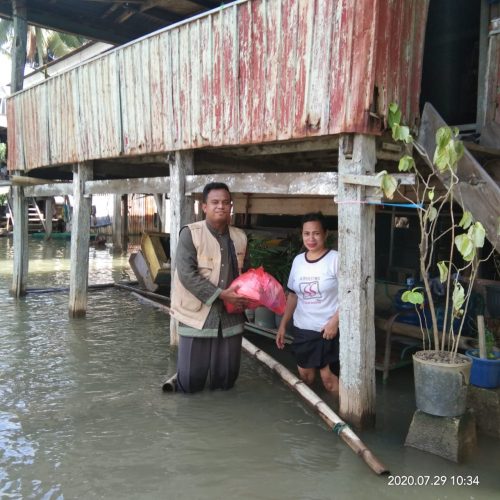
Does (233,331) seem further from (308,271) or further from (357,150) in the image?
(357,150)

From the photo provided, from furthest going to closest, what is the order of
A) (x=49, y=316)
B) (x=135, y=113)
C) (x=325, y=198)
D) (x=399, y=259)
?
(x=49, y=316) → (x=399, y=259) → (x=325, y=198) → (x=135, y=113)

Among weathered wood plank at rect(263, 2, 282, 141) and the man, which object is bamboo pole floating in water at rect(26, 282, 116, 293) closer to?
the man

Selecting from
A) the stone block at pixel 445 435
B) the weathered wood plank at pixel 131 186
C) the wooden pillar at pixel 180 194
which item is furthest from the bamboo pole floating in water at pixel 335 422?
→ the weathered wood plank at pixel 131 186

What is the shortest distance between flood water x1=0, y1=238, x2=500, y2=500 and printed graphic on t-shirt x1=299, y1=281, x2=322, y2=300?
1.10 meters

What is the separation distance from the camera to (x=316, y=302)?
450cm

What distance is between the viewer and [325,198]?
23.8ft

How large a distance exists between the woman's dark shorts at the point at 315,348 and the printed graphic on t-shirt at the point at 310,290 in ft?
1.06

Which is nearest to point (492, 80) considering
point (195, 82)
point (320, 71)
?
→ point (320, 71)

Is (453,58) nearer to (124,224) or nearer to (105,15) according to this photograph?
(105,15)

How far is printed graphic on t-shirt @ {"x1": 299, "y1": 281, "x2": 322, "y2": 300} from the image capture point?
175 inches

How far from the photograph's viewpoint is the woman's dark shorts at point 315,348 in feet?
14.8

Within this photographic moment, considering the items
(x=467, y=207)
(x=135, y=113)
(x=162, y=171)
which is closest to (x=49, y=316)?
(x=162, y=171)

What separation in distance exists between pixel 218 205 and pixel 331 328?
1468mm

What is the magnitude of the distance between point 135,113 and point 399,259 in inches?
176
